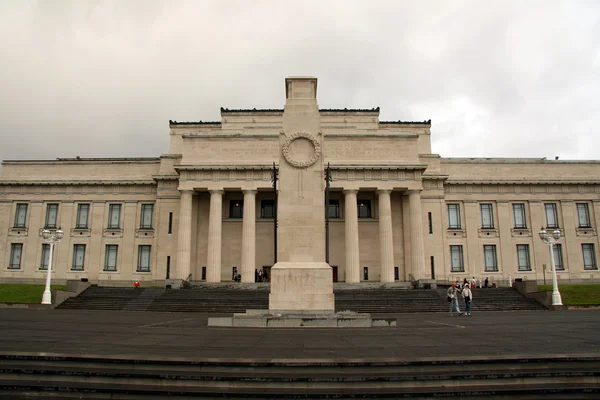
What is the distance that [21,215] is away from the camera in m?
56.2

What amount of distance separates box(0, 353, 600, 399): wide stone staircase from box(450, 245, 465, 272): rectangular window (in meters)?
45.9

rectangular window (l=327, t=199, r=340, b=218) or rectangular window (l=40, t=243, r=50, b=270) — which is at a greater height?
rectangular window (l=327, t=199, r=340, b=218)

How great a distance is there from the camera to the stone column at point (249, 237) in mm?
48250

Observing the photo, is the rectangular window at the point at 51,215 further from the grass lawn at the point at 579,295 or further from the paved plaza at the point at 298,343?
the grass lawn at the point at 579,295

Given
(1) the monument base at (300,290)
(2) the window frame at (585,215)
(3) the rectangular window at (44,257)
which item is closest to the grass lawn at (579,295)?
(2) the window frame at (585,215)

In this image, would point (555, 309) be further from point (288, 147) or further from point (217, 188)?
point (217, 188)

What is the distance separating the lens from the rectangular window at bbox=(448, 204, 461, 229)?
55.4m

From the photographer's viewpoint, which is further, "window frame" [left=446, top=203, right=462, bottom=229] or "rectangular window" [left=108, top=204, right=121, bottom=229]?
"rectangular window" [left=108, top=204, right=121, bottom=229]

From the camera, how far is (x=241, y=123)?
57688 mm

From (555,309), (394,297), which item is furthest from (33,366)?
(555,309)

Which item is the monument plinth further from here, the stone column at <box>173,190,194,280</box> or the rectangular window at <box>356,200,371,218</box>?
the rectangular window at <box>356,200,371,218</box>

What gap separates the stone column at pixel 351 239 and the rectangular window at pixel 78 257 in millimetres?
31222

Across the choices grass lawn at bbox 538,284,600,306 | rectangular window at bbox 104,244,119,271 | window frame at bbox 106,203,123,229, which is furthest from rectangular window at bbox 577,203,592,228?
rectangular window at bbox 104,244,119,271

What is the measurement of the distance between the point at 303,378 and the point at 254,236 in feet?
132
